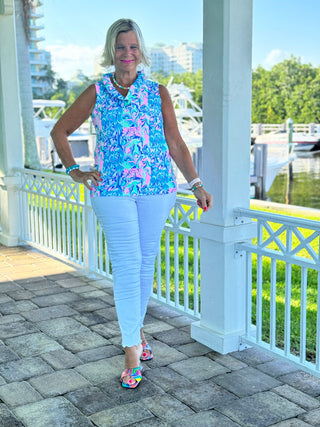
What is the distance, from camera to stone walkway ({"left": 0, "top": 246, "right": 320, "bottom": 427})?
8.31 feet

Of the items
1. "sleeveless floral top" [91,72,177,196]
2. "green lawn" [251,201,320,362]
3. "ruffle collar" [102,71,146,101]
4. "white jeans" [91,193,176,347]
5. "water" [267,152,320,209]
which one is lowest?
"water" [267,152,320,209]

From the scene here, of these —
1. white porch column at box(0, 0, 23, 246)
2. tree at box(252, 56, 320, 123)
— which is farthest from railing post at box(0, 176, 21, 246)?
tree at box(252, 56, 320, 123)

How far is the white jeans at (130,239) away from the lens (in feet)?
8.82

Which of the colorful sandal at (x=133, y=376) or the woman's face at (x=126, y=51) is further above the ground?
the woman's face at (x=126, y=51)

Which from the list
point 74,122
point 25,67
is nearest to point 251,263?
point 74,122

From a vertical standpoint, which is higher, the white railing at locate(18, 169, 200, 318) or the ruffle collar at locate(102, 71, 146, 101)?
the ruffle collar at locate(102, 71, 146, 101)

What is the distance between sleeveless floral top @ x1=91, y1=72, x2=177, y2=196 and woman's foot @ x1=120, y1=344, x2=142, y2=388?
762 millimetres

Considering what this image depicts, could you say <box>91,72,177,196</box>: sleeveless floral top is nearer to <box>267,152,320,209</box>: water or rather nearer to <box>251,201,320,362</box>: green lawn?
<box>251,201,320,362</box>: green lawn

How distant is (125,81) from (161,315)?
1.74 m

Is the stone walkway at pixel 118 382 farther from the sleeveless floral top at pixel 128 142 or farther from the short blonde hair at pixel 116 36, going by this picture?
the short blonde hair at pixel 116 36

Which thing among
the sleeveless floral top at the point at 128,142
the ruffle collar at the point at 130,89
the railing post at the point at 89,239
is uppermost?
the ruffle collar at the point at 130,89

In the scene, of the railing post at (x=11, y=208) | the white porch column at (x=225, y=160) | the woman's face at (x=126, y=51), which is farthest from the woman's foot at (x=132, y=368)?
the railing post at (x=11, y=208)

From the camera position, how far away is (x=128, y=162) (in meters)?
2.71

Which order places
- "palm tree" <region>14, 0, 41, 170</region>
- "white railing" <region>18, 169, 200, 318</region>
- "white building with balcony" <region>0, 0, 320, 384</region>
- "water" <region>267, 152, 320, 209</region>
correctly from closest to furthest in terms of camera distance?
"white building with balcony" <region>0, 0, 320, 384</region> → "white railing" <region>18, 169, 200, 318</region> → "palm tree" <region>14, 0, 41, 170</region> → "water" <region>267, 152, 320, 209</region>
